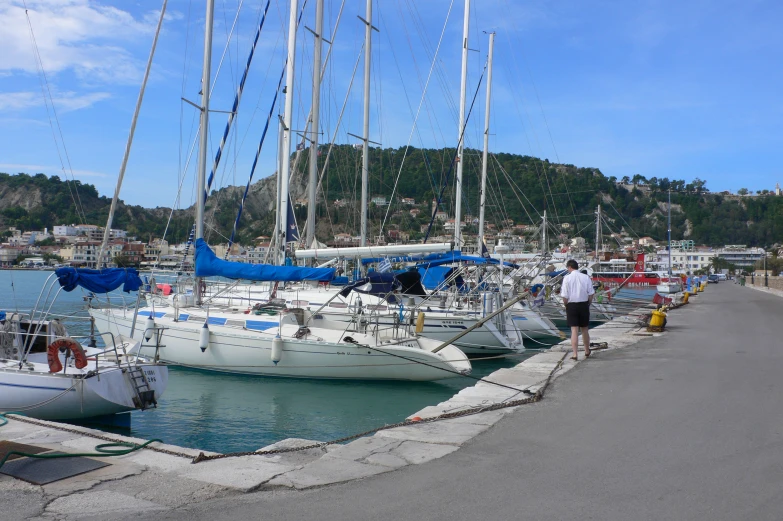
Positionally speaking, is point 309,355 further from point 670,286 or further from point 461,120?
point 670,286

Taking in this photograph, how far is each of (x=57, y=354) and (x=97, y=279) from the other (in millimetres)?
3438

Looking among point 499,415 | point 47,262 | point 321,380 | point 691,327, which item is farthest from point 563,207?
point 499,415

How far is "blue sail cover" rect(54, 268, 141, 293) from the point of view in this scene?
12.0 meters

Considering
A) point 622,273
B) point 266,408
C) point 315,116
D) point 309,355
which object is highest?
point 315,116

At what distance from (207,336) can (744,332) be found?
13475 mm

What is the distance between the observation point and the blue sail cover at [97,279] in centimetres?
1199

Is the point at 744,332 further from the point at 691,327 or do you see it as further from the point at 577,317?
the point at 577,317

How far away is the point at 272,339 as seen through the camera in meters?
14.4

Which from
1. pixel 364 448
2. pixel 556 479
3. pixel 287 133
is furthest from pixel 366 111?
pixel 556 479

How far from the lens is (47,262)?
60562mm

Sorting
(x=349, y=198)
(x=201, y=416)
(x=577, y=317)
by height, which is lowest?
(x=201, y=416)

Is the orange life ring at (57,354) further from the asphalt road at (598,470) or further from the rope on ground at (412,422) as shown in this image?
the asphalt road at (598,470)

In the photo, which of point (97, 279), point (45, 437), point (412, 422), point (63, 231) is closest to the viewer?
point (45, 437)

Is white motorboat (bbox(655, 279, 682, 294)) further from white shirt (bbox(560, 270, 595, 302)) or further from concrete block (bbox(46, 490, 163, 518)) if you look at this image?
concrete block (bbox(46, 490, 163, 518))
